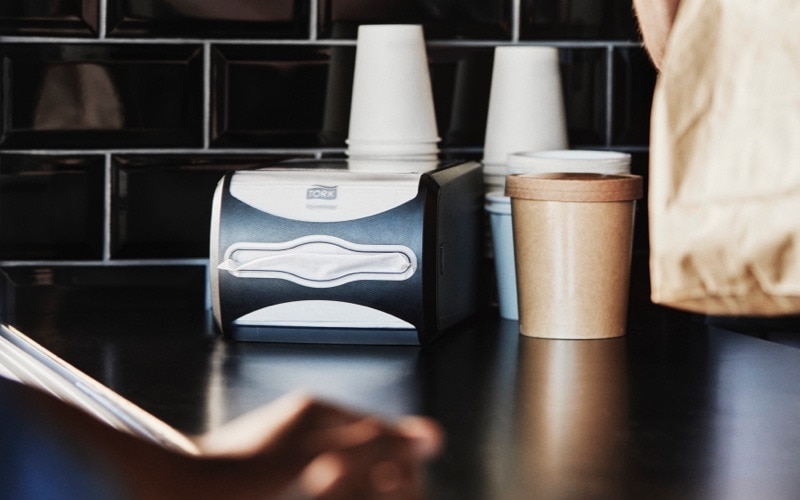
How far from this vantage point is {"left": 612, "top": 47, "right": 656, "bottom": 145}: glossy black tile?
147 centimetres

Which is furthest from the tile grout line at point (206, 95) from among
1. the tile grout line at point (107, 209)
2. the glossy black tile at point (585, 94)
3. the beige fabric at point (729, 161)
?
the beige fabric at point (729, 161)

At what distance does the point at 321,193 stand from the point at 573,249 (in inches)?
10.6

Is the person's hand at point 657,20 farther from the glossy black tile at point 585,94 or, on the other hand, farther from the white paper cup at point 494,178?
the glossy black tile at point 585,94

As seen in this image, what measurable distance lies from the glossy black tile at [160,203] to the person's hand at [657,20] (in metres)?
0.82

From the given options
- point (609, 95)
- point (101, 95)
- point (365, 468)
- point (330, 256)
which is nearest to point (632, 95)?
point (609, 95)

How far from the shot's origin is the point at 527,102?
1.33m

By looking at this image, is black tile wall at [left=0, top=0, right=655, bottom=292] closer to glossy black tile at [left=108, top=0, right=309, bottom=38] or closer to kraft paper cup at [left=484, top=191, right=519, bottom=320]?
glossy black tile at [left=108, top=0, right=309, bottom=38]

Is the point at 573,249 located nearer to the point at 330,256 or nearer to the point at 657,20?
the point at 330,256

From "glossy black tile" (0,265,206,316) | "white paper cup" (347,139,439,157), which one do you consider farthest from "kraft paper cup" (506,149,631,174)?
"glossy black tile" (0,265,206,316)

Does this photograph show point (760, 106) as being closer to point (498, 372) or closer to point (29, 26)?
point (498, 372)

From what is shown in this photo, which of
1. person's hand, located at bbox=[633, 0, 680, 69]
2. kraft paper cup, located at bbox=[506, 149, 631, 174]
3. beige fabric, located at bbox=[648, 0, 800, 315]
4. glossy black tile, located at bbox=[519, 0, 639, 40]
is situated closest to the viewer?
beige fabric, located at bbox=[648, 0, 800, 315]

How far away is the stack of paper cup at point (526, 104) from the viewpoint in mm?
1329

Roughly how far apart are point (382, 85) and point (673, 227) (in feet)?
2.78

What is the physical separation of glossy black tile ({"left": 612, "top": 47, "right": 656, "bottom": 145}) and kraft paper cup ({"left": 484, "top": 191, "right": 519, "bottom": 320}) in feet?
Answer: 0.91
